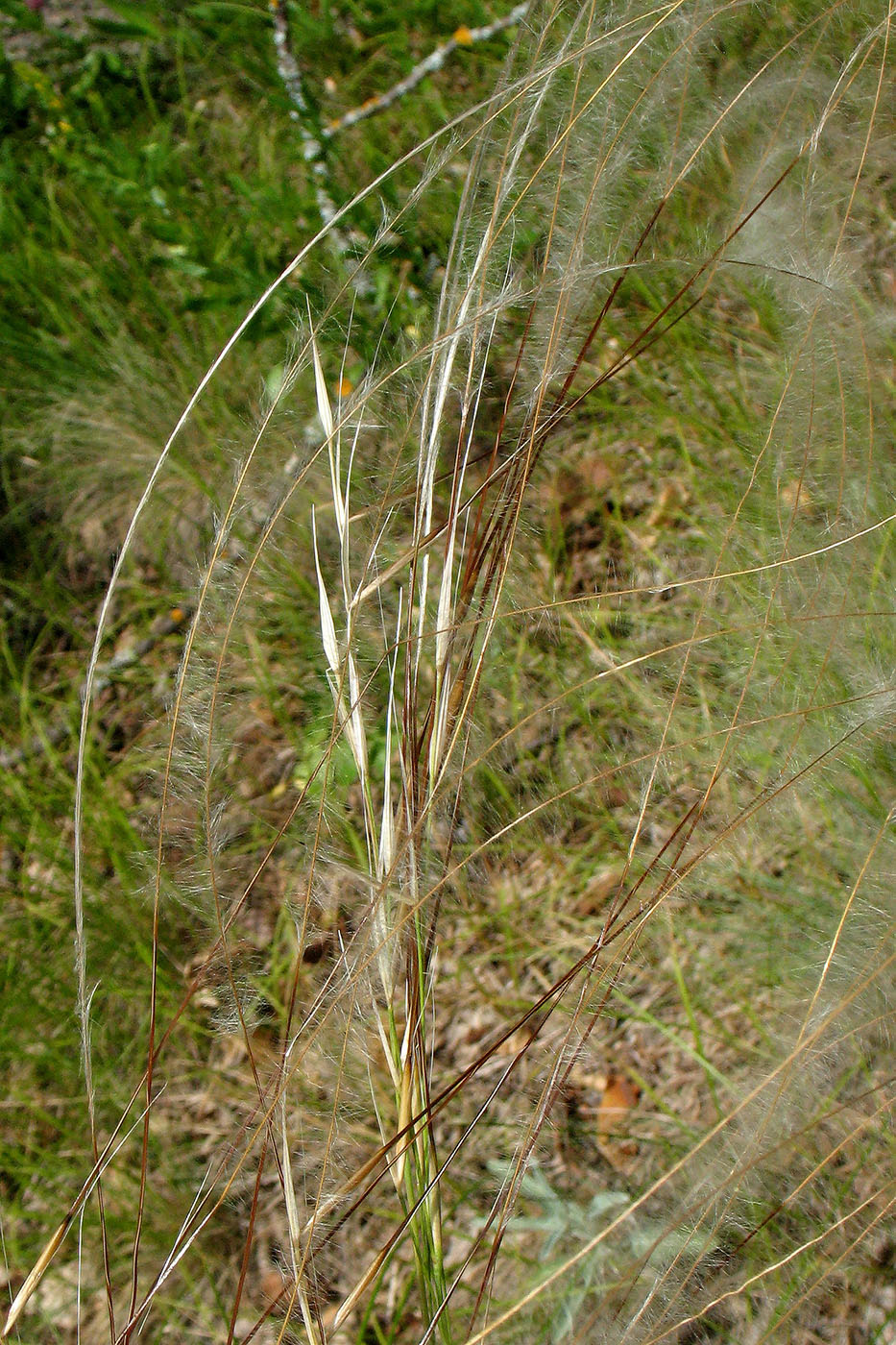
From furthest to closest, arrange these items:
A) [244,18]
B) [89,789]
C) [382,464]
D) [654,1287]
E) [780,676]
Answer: [244,18] → [89,789] → [382,464] → [780,676] → [654,1287]

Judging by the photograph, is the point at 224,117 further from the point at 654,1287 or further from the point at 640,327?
the point at 654,1287

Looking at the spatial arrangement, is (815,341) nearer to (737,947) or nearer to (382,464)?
(382,464)

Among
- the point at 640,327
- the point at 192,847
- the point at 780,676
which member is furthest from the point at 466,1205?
the point at 640,327

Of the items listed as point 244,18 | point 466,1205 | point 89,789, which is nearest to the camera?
point 466,1205

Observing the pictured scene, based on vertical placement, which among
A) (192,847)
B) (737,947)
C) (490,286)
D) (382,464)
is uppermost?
(490,286)

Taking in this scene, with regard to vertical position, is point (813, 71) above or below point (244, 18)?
below

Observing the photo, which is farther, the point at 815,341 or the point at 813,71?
the point at 813,71
